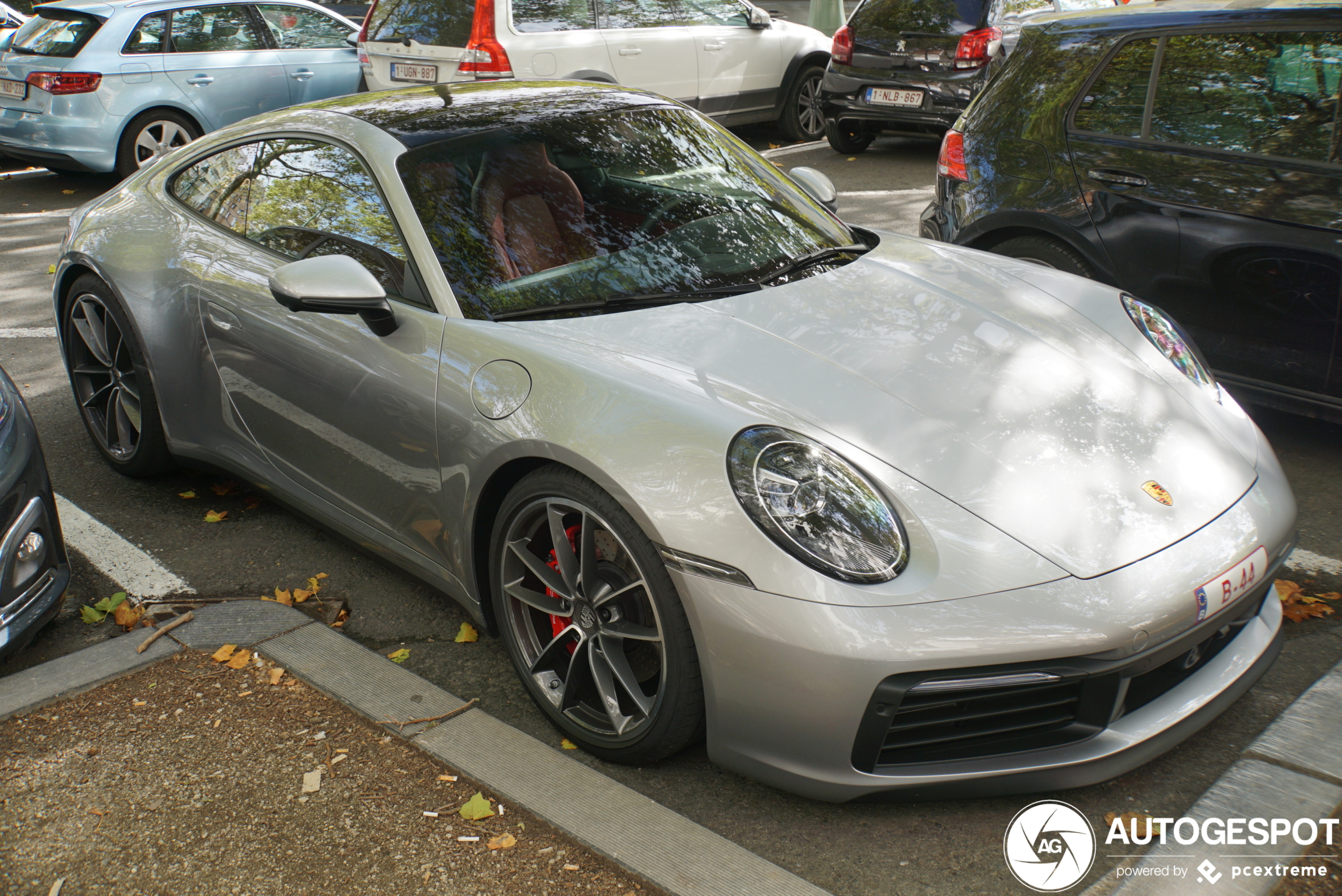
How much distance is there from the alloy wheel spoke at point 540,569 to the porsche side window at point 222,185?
165cm

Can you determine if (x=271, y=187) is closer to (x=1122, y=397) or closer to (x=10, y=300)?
(x=1122, y=397)

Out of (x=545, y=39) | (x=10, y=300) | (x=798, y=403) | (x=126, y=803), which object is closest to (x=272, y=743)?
(x=126, y=803)

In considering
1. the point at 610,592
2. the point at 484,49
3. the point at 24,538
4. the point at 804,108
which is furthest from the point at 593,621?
the point at 804,108

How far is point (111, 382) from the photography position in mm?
4215

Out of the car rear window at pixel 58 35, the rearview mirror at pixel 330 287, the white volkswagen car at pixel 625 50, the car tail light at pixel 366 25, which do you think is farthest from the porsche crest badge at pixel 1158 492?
the car rear window at pixel 58 35

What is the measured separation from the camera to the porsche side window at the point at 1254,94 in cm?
379

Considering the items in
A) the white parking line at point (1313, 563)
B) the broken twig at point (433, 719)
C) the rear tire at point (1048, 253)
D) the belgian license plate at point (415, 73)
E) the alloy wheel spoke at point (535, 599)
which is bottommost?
the broken twig at point (433, 719)

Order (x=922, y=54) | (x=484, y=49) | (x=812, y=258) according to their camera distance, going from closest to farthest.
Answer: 1. (x=812, y=258)
2. (x=484, y=49)
3. (x=922, y=54)

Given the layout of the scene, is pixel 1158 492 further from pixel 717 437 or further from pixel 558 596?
pixel 558 596

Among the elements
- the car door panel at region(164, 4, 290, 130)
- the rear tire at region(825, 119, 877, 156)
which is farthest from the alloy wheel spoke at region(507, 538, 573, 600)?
the car door panel at region(164, 4, 290, 130)

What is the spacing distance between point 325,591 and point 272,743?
902 mm

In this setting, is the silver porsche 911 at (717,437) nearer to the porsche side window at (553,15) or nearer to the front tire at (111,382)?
the front tire at (111,382)

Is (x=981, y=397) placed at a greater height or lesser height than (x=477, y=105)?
lesser

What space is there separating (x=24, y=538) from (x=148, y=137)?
732 centimetres
